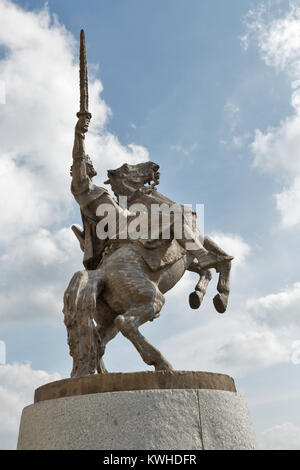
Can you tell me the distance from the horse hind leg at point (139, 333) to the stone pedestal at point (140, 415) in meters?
0.51

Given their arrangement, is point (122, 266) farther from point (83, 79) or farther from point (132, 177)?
point (83, 79)

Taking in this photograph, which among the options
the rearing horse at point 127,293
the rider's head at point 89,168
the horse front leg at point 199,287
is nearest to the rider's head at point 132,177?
the rider's head at point 89,168

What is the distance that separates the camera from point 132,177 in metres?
6.20

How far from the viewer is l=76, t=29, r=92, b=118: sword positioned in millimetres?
5898

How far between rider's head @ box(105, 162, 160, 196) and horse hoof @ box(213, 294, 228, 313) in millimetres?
1620

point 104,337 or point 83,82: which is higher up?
point 83,82

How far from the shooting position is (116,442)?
3854mm

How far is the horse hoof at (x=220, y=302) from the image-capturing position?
219 inches

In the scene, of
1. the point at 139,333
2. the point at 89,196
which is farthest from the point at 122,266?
the point at 89,196

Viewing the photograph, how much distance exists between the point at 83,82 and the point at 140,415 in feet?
13.1

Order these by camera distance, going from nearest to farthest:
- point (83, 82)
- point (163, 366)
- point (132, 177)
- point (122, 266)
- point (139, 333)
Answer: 1. point (163, 366)
2. point (139, 333)
3. point (122, 266)
4. point (83, 82)
5. point (132, 177)

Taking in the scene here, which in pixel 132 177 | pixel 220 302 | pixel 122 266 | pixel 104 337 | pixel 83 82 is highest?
pixel 83 82
